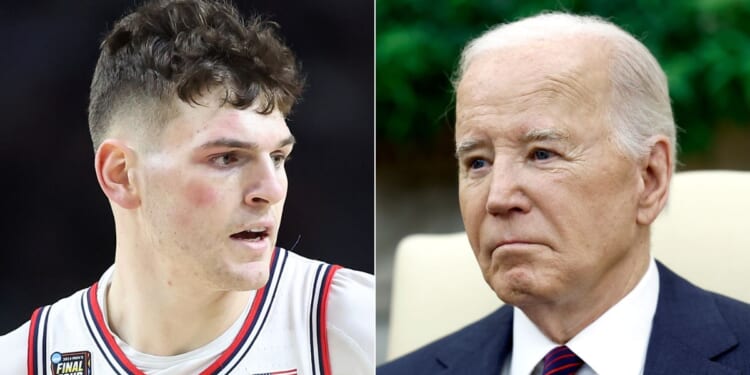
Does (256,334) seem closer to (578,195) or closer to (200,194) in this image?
(200,194)

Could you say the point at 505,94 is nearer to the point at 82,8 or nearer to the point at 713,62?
the point at 82,8

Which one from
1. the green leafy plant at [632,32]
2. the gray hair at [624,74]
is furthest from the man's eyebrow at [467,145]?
the green leafy plant at [632,32]

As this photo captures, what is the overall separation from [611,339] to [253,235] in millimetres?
541

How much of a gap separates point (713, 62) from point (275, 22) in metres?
2.24

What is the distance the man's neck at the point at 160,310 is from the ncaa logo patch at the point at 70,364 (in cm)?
5

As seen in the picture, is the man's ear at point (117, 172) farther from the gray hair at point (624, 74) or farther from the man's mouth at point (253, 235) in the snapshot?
the gray hair at point (624, 74)

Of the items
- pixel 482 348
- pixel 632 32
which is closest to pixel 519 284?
pixel 482 348

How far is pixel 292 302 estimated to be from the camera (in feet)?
3.66

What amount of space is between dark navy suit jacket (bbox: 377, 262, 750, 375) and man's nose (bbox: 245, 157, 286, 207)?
53cm

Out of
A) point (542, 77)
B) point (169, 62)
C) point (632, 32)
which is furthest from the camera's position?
point (632, 32)

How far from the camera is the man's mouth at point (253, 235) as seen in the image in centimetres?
108

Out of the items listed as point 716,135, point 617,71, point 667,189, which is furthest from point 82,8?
point 716,135

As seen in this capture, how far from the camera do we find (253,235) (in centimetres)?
109

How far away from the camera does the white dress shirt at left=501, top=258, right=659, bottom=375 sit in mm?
1346
